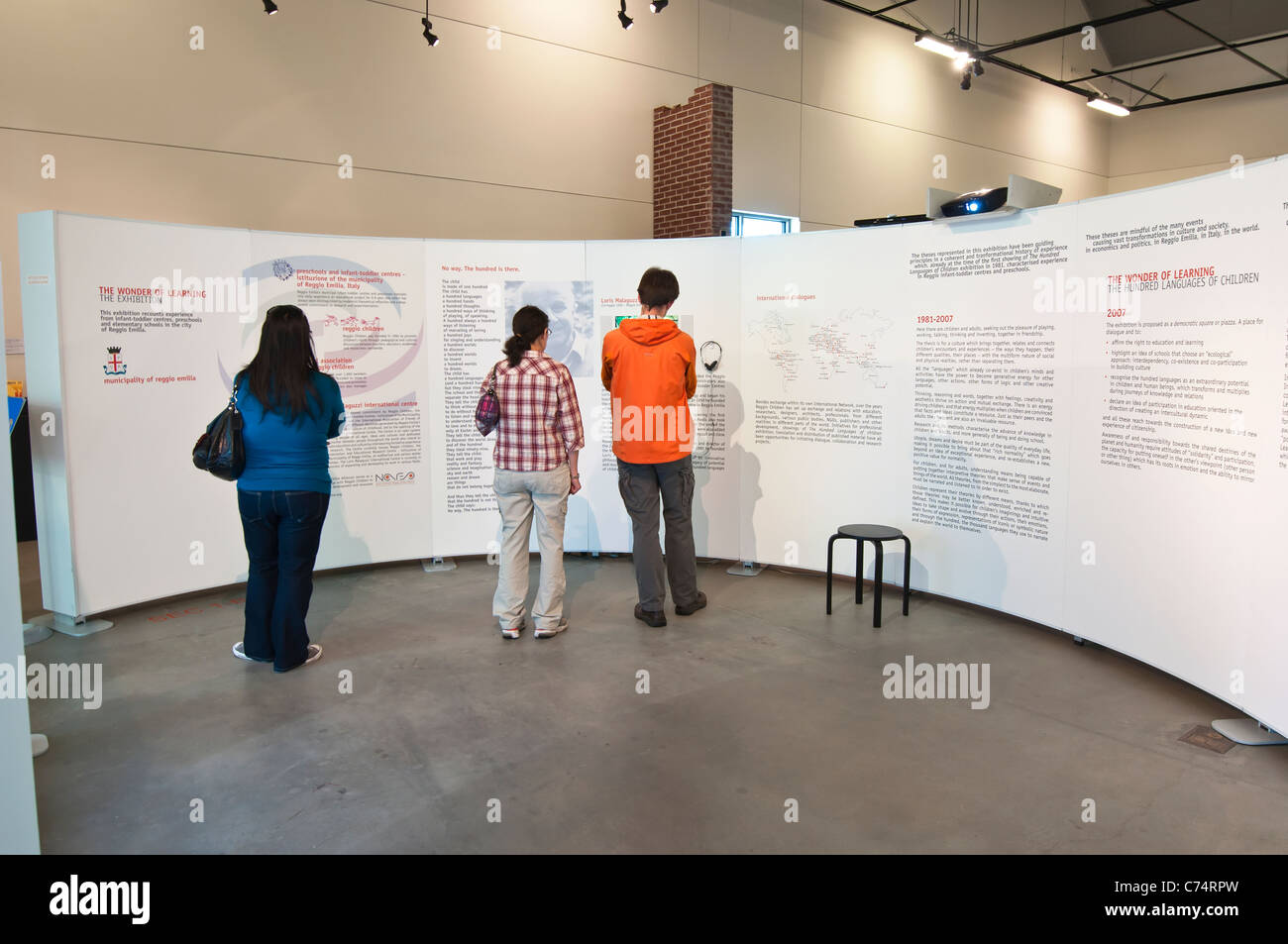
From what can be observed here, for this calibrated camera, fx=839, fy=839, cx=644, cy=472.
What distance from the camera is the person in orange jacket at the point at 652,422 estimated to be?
4.40 metres

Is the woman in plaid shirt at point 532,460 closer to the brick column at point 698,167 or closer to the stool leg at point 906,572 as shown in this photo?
the stool leg at point 906,572

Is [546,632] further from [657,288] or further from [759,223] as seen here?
[759,223]

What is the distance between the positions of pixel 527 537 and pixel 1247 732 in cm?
322

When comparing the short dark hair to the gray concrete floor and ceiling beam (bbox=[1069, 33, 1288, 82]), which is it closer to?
the gray concrete floor

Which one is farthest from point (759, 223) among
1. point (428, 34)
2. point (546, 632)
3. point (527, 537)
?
point (546, 632)

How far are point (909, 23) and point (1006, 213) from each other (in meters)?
9.56

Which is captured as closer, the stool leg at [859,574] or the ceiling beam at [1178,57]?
the stool leg at [859,574]

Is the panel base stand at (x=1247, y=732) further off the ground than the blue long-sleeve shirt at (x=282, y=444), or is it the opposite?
the blue long-sleeve shirt at (x=282, y=444)

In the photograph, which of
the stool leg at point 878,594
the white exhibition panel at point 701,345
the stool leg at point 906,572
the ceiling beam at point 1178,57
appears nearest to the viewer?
the stool leg at point 878,594

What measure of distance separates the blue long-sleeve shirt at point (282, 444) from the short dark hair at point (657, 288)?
5.40 ft

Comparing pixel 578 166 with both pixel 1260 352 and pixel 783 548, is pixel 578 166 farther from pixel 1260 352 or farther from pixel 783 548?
pixel 1260 352

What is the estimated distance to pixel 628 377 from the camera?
444 cm

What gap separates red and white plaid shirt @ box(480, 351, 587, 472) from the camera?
407 centimetres

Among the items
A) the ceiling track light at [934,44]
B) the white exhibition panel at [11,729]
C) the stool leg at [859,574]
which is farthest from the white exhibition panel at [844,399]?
the ceiling track light at [934,44]
